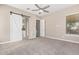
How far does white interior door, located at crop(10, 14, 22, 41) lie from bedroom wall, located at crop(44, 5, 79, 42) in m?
2.68

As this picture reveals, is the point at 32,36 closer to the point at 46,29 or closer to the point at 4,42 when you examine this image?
the point at 46,29

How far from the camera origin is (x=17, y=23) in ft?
19.6

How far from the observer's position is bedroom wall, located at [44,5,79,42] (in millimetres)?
5755

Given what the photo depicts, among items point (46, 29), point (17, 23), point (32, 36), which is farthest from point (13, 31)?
point (46, 29)

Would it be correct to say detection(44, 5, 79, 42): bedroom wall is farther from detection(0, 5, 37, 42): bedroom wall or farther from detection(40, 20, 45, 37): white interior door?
detection(0, 5, 37, 42): bedroom wall

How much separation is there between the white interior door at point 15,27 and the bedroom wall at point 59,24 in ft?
8.79

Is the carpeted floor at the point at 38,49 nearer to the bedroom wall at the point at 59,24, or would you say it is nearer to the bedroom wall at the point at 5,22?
the bedroom wall at the point at 5,22

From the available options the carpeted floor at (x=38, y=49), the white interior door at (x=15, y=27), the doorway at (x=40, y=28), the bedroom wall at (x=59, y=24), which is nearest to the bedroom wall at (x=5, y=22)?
the white interior door at (x=15, y=27)

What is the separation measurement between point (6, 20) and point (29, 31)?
2.16 m

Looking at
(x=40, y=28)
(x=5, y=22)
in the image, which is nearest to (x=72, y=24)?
(x=40, y=28)

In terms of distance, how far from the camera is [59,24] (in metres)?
6.74

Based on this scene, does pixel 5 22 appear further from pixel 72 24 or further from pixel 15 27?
pixel 72 24

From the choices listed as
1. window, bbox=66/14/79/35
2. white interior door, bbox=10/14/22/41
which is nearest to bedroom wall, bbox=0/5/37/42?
white interior door, bbox=10/14/22/41
